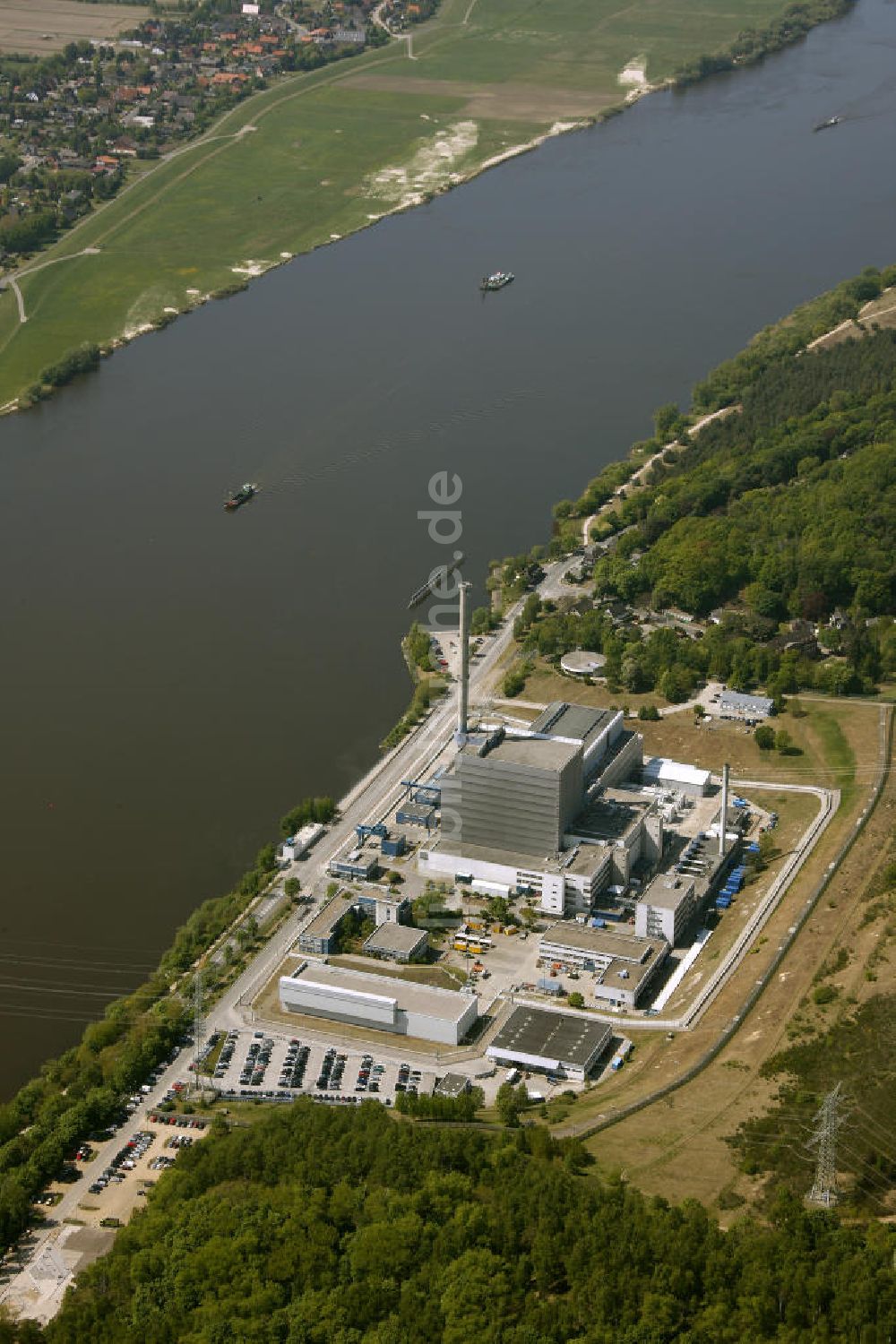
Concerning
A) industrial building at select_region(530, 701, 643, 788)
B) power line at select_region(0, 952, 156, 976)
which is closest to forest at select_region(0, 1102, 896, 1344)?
power line at select_region(0, 952, 156, 976)

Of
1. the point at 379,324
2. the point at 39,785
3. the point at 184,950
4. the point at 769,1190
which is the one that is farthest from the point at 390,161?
the point at 769,1190

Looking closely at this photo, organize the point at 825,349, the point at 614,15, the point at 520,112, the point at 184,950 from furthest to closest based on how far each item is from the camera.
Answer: the point at 614,15, the point at 520,112, the point at 825,349, the point at 184,950

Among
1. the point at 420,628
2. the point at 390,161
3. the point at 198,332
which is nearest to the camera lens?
the point at 420,628

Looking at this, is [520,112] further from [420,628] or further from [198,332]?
[420,628]

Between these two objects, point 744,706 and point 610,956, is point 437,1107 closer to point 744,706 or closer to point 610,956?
point 610,956

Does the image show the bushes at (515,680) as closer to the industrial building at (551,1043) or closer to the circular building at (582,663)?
the circular building at (582,663)

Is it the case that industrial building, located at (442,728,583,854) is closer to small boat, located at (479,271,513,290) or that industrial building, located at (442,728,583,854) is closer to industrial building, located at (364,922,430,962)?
industrial building, located at (364,922,430,962)

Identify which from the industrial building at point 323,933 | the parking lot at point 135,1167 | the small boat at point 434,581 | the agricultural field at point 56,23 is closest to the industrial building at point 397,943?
the industrial building at point 323,933
